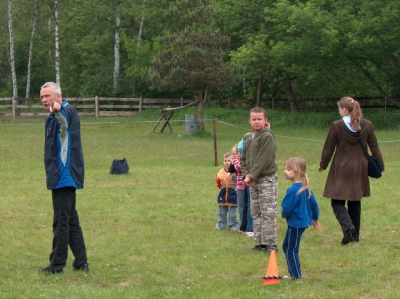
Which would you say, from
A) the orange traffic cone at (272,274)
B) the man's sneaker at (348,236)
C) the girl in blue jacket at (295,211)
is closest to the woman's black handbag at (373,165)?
the man's sneaker at (348,236)

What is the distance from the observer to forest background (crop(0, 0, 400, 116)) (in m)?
33.2

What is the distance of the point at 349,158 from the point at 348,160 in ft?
0.09

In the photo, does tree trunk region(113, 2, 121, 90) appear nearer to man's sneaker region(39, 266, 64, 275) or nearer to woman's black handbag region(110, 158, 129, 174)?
woman's black handbag region(110, 158, 129, 174)

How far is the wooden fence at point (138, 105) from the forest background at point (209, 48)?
1032mm

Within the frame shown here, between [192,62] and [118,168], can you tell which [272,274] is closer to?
[118,168]

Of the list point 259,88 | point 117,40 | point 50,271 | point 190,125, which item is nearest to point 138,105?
point 117,40

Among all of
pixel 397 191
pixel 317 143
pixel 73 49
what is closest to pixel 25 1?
pixel 73 49

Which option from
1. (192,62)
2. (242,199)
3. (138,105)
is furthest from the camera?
(138,105)

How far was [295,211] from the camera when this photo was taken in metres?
7.54

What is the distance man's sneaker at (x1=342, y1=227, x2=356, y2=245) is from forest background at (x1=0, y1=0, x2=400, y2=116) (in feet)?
→ 77.0

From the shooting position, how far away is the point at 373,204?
12602 millimetres

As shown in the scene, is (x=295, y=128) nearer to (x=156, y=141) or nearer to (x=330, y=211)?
(x=156, y=141)

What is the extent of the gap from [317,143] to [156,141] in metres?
5.55

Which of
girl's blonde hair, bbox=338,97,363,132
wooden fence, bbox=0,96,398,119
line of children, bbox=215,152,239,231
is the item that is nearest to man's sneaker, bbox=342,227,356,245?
girl's blonde hair, bbox=338,97,363,132
